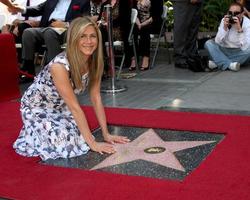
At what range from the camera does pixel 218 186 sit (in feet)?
10.8

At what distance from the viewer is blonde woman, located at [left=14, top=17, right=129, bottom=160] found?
153 inches

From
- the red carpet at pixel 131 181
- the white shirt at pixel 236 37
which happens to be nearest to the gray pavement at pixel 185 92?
the white shirt at pixel 236 37

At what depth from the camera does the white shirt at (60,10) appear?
7508mm

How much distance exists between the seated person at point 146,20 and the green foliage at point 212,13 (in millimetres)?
1709

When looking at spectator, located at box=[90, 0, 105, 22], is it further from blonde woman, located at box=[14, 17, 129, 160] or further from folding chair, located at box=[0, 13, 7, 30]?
blonde woman, located at box=[14, 17, 129, 160]

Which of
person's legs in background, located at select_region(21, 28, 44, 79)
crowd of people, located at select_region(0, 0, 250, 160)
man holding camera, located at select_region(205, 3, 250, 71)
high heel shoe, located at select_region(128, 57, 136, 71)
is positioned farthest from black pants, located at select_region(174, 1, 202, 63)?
person's legs in background, located at select_region(21, 28, 44, 79)

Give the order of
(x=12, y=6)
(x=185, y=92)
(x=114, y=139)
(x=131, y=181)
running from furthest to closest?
(x=12, y=6)
(x=185, y=92)
(x=114, y=139)
(x=131, y=181)

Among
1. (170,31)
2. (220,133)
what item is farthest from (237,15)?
(220,133)

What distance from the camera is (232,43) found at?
7609mm

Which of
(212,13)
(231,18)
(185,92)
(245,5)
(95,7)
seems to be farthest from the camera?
(212,13)

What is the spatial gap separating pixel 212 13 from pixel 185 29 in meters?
1.87

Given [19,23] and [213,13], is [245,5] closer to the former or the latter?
[213,13]

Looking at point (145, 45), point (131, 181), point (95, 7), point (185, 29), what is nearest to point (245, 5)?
point (185, 29)

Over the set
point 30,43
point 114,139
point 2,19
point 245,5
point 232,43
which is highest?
point 245,5
